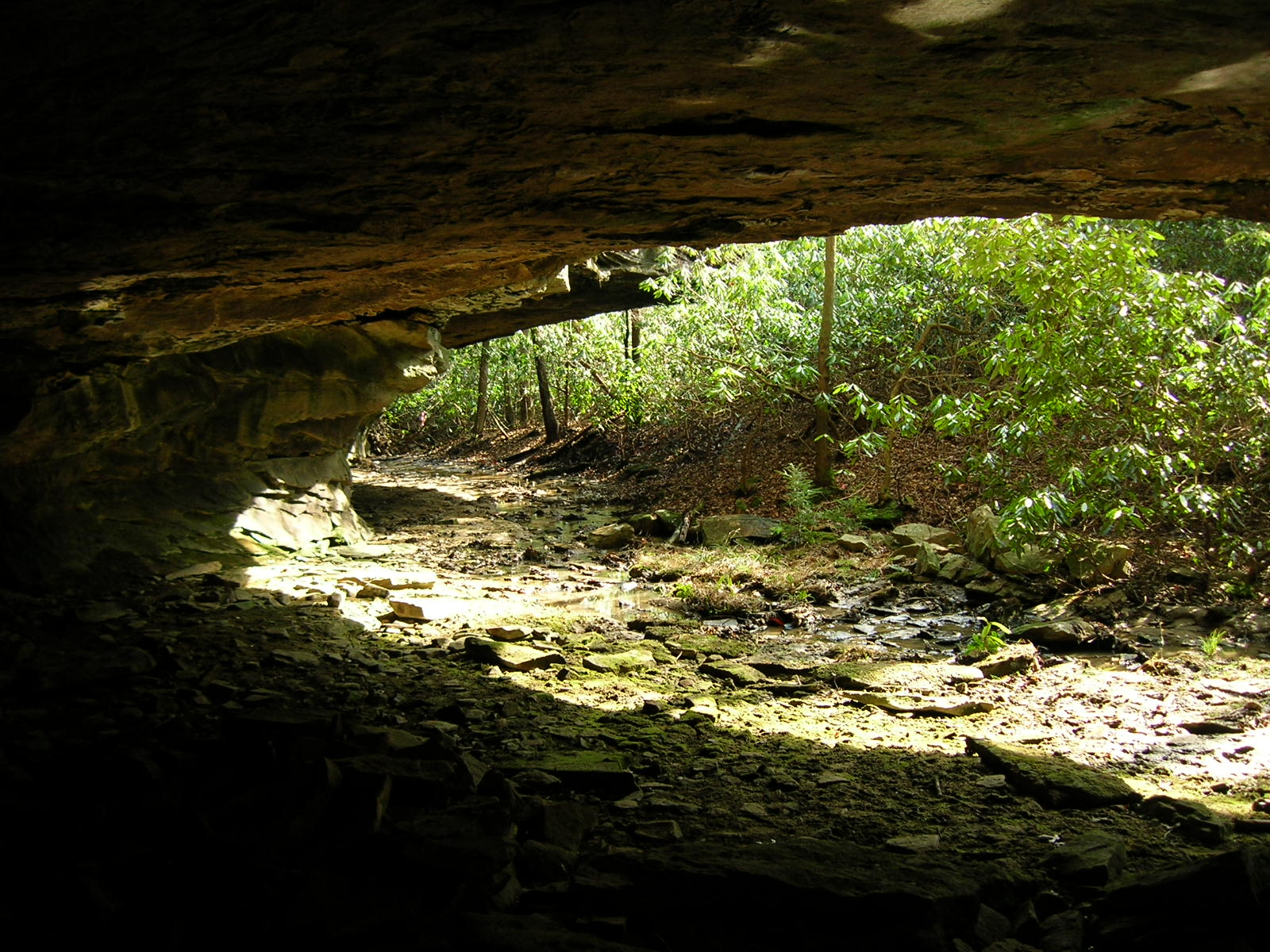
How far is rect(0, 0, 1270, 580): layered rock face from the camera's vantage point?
8.45ft

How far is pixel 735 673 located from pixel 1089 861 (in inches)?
112

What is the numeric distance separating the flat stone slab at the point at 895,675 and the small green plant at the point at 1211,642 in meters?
1.59

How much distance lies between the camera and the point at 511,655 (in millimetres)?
5500

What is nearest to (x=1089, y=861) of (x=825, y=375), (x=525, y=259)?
(x=525, y=259)

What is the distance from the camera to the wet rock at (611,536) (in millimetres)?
10797

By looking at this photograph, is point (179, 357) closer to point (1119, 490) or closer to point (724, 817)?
point (724, 817)

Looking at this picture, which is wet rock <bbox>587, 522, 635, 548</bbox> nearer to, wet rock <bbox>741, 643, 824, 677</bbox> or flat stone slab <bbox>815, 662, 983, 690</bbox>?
wet rock <bbox>741, 643, 824, 677</bbox>

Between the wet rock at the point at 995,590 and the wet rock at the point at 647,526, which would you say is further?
the wet rock at the point at 647,526

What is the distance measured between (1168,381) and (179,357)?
8688mm

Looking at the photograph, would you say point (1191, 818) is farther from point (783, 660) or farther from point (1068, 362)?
point (1068, 362)

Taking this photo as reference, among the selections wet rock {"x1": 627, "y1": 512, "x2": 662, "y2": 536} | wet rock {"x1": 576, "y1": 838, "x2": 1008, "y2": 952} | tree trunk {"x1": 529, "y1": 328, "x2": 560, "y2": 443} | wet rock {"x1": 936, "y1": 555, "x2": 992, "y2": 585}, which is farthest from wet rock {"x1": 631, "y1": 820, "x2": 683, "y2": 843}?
tree trunk {"x1": 529, "y1": 328, "x2": 560, "y2": 443}

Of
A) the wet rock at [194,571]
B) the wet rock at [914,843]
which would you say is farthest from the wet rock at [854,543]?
the wet rock at [194,571]

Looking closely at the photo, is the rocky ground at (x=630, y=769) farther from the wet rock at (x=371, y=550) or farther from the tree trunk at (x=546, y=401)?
the tree trunk at (x=546, y=401)

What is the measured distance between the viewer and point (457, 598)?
7.56 meters
